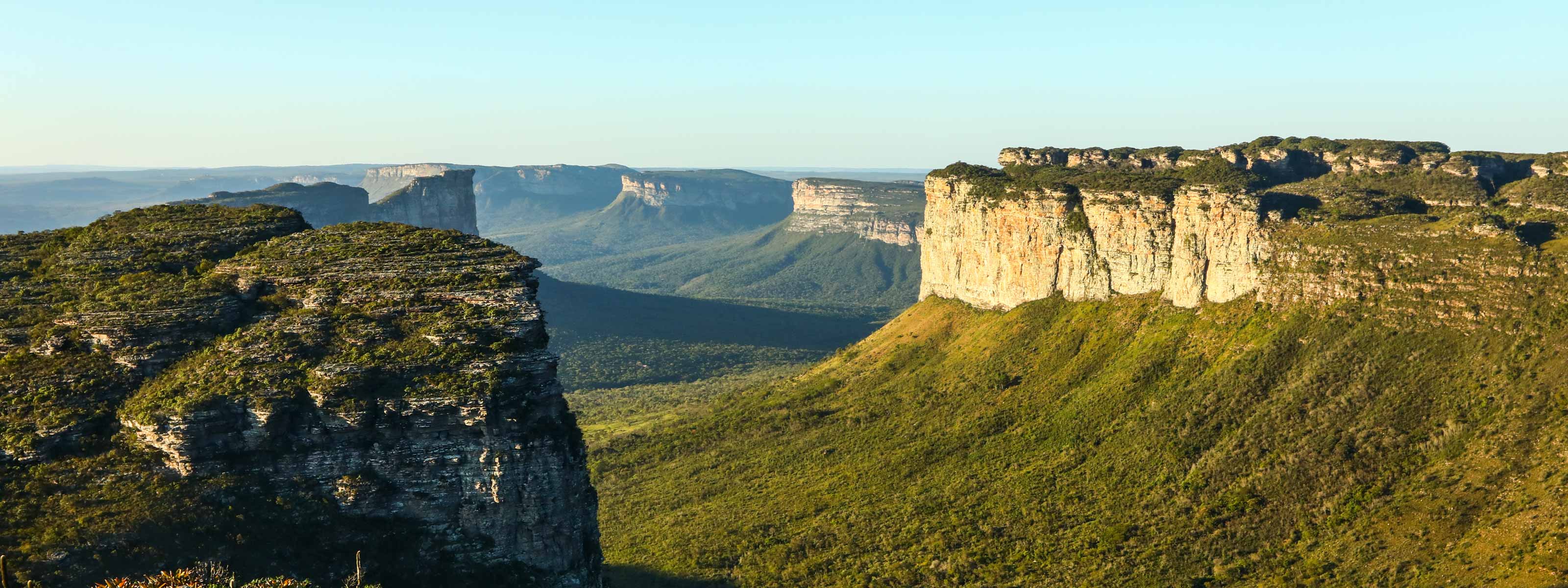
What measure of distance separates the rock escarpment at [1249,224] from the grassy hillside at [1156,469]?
2.71m

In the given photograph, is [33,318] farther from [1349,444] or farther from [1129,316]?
[1129,316]

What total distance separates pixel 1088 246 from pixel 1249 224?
55.5ft

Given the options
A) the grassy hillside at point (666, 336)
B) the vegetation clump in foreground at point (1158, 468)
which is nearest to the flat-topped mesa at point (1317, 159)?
the vegetation clump in foreground at point (1158, 468)

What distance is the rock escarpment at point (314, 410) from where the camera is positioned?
41281mm

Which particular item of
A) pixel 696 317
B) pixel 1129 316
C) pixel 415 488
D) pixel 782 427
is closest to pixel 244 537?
pixel 415 488

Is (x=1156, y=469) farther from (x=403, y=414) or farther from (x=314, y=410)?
(x=314, y=410)

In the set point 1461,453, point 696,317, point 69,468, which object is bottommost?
point 696,317

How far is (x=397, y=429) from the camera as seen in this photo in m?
43.7

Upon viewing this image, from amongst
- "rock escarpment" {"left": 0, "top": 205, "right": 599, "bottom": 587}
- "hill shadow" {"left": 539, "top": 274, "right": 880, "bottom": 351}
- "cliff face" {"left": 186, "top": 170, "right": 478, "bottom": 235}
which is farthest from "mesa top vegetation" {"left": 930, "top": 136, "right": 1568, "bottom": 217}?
"cliff face" {"left": 186, "top": 170, "right": 478, "bottom": 235}

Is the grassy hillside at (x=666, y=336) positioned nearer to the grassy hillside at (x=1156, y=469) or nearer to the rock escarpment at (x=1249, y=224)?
the rock escarpment at (x=1249, y=224)

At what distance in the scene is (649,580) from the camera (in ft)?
217

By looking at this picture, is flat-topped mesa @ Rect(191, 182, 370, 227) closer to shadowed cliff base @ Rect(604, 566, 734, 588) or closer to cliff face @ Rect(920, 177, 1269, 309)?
cliff face @ Rect(920, 177, 1269, 309)

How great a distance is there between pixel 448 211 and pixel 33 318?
13860 cm

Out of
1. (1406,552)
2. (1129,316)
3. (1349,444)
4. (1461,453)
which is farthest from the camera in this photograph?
(1129,316)
